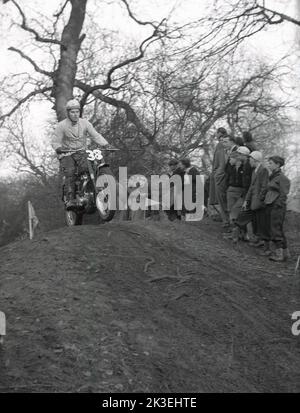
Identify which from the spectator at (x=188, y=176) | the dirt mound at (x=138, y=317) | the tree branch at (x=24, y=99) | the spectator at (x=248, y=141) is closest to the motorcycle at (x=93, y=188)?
the dirt mound at (x=138, y=317)

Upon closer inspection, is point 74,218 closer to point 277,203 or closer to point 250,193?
point 250,193

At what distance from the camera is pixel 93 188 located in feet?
33.6

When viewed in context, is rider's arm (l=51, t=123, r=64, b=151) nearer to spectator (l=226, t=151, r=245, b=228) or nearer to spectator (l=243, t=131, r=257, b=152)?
spectator (l=226, t=151, r=245, b=228)

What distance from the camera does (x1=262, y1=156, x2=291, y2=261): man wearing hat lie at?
11.1 m

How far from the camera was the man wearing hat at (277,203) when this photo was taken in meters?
11.1

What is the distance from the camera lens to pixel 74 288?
24.1ft

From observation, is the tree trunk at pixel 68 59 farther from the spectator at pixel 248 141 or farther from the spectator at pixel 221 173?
the spectator at pixel 248 141

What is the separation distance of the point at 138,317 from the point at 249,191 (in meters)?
5.31

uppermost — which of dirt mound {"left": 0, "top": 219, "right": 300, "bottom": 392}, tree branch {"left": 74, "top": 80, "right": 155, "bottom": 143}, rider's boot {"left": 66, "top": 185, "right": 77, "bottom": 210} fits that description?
tree branch {"left": 74, "top": 80, "right": 155, "bottom": 143}

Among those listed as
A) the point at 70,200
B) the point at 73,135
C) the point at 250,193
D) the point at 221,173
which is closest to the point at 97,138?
the point at 73,135

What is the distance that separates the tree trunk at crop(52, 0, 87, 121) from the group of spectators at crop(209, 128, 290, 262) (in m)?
10.3

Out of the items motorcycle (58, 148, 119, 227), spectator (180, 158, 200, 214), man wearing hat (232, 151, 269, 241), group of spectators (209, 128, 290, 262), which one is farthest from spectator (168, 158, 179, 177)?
motorcycle (58, 148, 119, 227)

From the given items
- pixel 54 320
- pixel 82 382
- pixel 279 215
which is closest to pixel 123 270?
pixel 54 320
